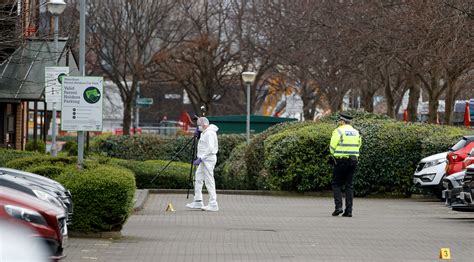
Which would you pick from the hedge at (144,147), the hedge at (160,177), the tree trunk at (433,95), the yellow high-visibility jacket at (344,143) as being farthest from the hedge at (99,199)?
the hedge at (144,147)

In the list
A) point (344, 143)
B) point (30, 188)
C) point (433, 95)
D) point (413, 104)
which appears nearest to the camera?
point (30, 188)

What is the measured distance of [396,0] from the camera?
29062mm

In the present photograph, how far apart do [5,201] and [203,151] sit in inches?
460

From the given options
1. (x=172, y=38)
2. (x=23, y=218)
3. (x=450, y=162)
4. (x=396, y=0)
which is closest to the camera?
(x=23, y=218)

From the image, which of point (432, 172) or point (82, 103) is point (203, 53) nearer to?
point (432, 172)

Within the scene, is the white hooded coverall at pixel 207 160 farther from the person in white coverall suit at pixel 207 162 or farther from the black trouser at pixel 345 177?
the black trouser at pixel 345 177

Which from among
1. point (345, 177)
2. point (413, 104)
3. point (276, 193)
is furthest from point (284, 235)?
point (413, 104)

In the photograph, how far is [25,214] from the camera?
30.3 ft

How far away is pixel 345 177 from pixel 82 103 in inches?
233

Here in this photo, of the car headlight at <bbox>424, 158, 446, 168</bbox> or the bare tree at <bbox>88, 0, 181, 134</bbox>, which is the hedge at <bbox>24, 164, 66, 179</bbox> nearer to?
the car headlight at <bbox>424, 158, 446, 168</bbox>

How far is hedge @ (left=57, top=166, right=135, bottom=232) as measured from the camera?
47.9 ft

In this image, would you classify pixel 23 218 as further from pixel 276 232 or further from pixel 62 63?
pixel 62 63

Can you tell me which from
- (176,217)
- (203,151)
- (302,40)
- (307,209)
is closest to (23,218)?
(176,217)

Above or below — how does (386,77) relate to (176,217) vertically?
above
